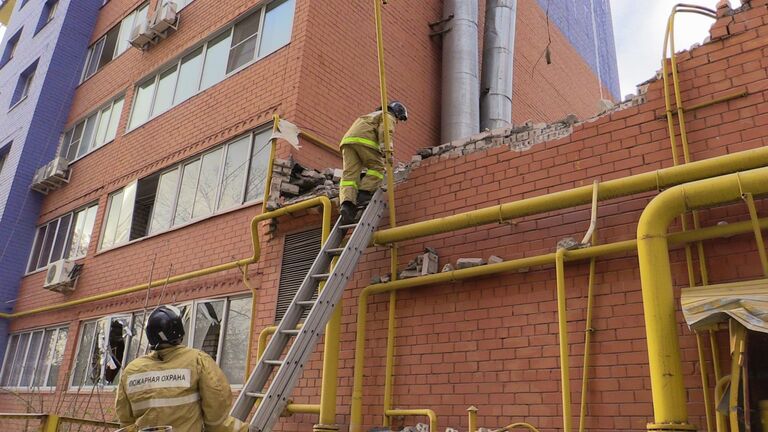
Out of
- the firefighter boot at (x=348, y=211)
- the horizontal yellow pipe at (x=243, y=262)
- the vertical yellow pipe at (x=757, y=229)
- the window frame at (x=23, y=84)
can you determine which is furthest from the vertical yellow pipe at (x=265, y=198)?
the window frame at (x=23, y=84)

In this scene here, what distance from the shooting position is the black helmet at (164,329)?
3.82 metres

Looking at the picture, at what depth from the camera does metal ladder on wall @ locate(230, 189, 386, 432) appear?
4.64m

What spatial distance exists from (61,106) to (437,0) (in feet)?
32.2

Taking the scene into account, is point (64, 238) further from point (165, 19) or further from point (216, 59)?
point (216, 59)

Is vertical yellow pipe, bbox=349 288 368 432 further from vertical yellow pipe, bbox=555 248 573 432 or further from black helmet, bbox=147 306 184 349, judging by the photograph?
black helmet, bbox=147 306 184 349

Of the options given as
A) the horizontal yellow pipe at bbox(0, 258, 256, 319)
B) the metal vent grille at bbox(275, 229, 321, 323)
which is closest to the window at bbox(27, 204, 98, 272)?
the horizontal yellow pipe at bbox(0, 258, 256, 319)

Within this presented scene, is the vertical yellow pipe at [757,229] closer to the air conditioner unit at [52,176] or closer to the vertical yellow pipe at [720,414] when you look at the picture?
the vertical yellow pipe at [720,414]

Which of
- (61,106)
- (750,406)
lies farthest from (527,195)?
(61,106)

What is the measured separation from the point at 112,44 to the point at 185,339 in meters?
9.54

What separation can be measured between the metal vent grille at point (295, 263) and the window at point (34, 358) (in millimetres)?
6143

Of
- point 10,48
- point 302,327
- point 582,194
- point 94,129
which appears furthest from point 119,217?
point 10,48

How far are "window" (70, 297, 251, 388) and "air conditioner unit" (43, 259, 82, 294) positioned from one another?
99cm

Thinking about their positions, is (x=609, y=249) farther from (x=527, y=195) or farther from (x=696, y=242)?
(x=527, y=195)

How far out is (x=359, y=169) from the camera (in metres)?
6.17
